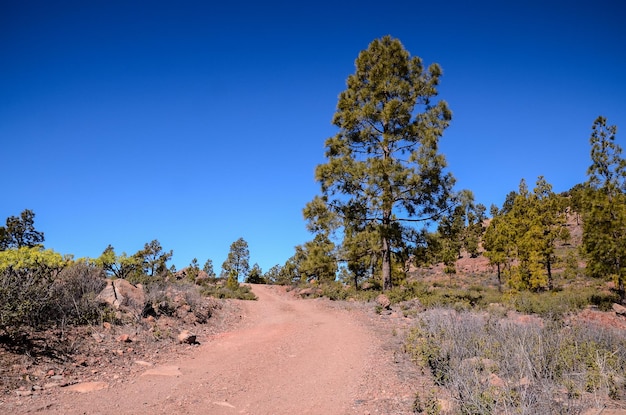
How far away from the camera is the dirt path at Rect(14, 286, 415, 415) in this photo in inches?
202

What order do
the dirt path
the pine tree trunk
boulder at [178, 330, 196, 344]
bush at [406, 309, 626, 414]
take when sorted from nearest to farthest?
bush at [406, 309, 626, 414] → the dirt path → boulder at [178, 330, 196, 344] → the pine tree trunk

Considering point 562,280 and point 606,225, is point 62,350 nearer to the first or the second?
point 606,225

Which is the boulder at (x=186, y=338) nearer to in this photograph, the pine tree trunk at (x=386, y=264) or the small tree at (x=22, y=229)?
the pine tree trunk at (x=386, y=264)

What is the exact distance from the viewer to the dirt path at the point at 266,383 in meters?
5.13

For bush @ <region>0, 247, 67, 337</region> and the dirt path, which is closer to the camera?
the dirt path

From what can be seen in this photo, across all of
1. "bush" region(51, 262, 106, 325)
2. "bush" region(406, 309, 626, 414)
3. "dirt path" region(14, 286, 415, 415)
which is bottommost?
"dirt path" region(14, 286, 415, 415)

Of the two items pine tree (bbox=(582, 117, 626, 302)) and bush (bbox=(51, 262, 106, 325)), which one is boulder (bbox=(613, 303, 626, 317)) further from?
bush (bbox=(51, 262, 106, 325))

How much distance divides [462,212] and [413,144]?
A: 13.9ft

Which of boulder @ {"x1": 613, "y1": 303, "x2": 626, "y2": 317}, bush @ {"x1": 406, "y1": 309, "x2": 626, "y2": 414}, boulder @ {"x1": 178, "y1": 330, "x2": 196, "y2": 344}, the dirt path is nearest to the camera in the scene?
bush @ {"x1": 406, "y1": 309, "x2": 626, "y2": 414}

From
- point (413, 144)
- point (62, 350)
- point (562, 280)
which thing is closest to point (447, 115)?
point (413, 144)

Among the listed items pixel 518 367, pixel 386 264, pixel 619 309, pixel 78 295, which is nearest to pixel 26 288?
pixel 78 295

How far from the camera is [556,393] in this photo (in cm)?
484

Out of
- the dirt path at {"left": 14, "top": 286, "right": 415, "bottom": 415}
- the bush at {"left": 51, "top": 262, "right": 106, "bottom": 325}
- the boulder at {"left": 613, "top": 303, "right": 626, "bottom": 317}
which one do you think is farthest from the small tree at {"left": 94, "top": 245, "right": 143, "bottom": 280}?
the boulder at {"left": 613, "top": 303, "right": 626, "bottom": 317}

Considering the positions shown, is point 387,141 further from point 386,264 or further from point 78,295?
point 78,295
